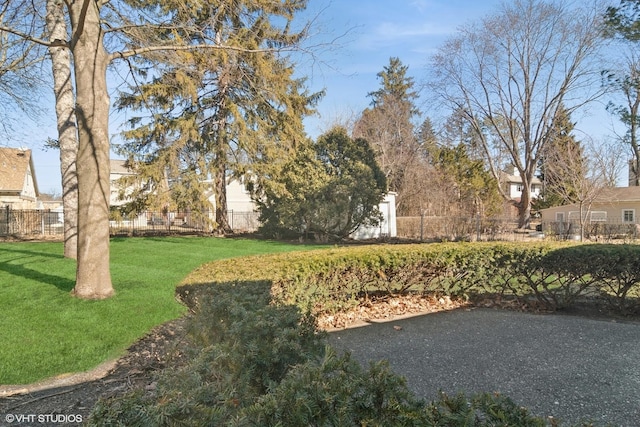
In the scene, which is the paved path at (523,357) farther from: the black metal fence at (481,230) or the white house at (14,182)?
the white house at (14,182)

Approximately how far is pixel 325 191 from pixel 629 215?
23217mm

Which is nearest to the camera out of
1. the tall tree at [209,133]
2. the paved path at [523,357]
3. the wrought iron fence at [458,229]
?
A: the paved path at [523,357]

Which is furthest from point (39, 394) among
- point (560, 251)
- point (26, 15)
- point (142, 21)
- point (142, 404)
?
point (26, 15)

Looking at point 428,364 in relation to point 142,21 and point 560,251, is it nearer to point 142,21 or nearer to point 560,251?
point 560,251

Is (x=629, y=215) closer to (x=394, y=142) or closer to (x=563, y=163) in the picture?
(x=563, y=163)

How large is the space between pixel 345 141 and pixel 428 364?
15.5 m

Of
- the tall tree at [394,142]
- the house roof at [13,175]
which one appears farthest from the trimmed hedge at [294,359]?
the house roof at [13,175]

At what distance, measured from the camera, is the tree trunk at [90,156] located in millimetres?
5648

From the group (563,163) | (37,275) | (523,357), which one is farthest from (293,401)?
(563,163)

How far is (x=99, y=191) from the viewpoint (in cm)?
571

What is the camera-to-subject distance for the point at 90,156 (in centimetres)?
572

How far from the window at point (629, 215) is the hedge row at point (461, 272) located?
26133 mm

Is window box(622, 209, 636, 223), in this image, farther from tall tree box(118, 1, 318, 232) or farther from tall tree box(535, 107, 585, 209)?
tall tree box(118, 1, 318, 232)

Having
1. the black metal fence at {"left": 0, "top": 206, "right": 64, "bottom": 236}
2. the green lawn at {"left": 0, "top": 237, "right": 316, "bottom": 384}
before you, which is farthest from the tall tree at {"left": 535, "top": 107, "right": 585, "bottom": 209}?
the black metal fence at {"left": 0, "top": 206, "right": 64, "bottom": 236}
